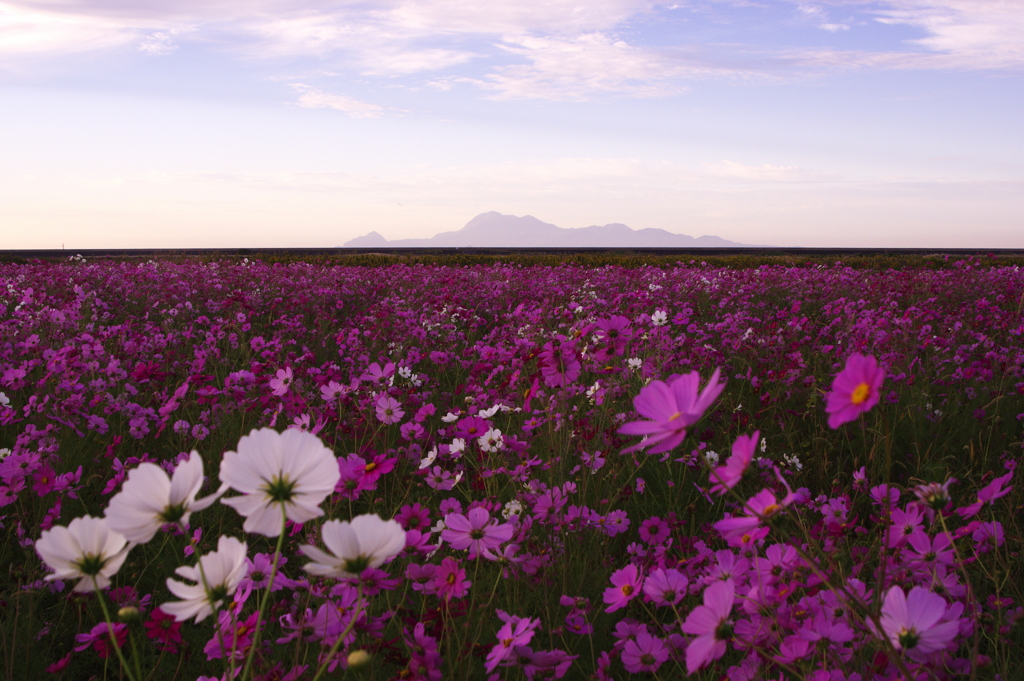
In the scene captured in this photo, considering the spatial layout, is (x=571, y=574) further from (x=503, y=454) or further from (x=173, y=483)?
(x=173, y=483)

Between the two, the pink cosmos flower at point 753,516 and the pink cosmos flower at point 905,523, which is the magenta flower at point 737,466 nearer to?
the pink cosmos flower at point 753,516

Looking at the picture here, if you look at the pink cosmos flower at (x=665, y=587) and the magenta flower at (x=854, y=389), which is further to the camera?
the pink cosmos flower at (x=665, y=587)

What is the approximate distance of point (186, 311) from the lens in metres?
6.46

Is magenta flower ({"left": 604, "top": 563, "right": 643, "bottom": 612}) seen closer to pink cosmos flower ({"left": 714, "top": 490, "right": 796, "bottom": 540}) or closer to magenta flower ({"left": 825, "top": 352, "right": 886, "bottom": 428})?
pink cosmos flower ({"left": 714, "top": 490, "right": 796, "bottom": 540})

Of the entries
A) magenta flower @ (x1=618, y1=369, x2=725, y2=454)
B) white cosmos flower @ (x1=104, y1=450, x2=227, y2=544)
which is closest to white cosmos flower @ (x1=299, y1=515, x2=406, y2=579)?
white cosmos flower @ (x1=104, y1=450, x2=227, y2=544)

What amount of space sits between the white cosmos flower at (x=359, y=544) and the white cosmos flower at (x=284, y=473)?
0.04 meters

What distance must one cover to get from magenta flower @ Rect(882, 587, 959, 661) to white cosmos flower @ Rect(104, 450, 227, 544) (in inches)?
31.4

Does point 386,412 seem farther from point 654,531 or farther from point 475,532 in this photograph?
point 654,531

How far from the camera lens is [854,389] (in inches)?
26.5

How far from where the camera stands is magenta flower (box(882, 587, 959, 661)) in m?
0.78

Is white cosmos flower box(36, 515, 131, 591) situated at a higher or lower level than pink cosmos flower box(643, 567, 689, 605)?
higher

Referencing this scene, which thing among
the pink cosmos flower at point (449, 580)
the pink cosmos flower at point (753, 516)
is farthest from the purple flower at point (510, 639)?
the pink cosmos flower at point (753, 516)

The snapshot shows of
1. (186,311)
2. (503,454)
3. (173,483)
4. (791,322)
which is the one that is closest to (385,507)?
(503,454)

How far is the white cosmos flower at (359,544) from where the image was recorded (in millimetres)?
655
